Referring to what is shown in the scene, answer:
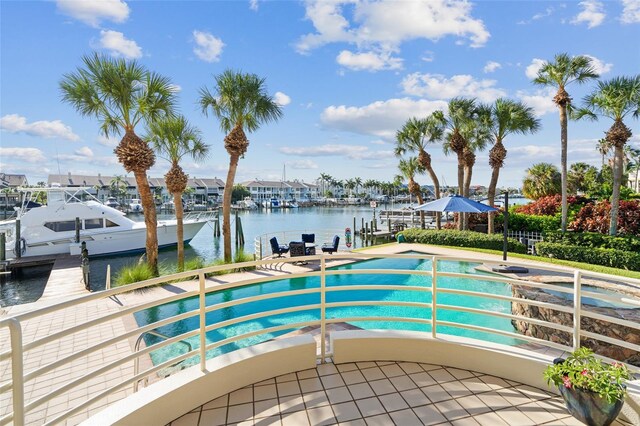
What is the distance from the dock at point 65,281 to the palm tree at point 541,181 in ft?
87.7

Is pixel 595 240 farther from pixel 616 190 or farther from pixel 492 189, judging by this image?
pixel 492 189

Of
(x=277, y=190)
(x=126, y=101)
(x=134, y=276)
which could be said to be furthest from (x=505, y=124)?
(x=277, y=190)

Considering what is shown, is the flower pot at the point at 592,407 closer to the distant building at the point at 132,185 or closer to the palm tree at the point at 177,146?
the palm tree at the point at 177,146

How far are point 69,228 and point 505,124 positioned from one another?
23.9 meters

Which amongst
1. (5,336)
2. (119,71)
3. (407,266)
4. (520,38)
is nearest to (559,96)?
(520,38)

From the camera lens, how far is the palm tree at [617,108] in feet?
39.4

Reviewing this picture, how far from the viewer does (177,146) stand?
12414mm

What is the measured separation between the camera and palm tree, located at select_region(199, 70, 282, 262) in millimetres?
11611

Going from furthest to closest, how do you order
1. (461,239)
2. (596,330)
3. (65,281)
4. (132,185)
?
(132,185) → (461,239) → (65,281) → (596,330)

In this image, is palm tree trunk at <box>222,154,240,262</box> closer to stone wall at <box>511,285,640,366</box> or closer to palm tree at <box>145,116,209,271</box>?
palm tree at <box>145,116,209,271</box>

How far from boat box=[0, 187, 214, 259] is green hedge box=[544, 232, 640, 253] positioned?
21643 millimetres

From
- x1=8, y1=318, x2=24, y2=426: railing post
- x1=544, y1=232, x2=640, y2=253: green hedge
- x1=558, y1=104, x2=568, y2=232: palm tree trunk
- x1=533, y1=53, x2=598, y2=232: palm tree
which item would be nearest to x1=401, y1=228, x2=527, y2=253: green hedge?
x1=544, y1=232, x2=640, y2=253: green hedge

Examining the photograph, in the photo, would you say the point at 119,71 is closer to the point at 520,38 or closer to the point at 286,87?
the point at 286,87

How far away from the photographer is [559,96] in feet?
45.5
